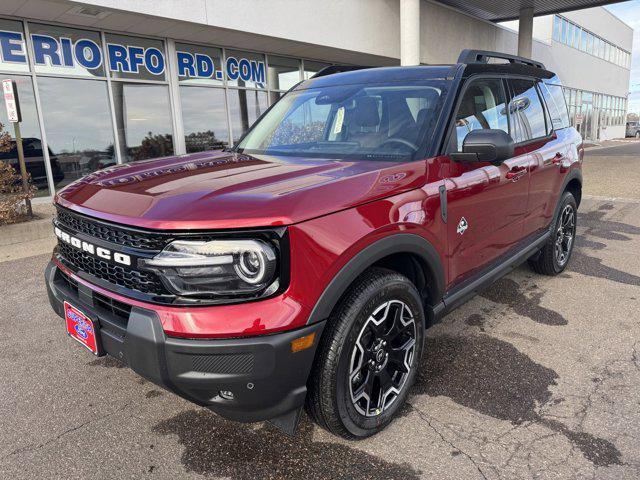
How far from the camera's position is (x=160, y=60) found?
11.1m

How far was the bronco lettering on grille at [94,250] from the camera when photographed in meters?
1.99

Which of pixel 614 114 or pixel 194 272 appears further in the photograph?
pixel 614 114

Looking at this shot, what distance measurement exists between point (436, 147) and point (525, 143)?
1338 mm

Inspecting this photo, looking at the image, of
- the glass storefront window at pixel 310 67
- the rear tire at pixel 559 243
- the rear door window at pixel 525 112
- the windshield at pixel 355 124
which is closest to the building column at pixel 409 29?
the glass storefront window at pixel 310 67

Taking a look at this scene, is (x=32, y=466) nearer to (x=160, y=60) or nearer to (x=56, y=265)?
(x=56, y=265)

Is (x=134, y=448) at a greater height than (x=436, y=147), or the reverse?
(x=436, y=147)

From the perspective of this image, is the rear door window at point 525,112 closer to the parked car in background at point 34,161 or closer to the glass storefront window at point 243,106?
the parked car in background at point 34,161

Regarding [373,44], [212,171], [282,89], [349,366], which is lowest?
[349,366]

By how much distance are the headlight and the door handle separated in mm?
2087

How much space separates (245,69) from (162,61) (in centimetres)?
250

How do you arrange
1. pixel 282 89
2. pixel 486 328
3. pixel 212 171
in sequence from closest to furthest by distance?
pixel 212 171, pixel 486 328, pixel 282 89

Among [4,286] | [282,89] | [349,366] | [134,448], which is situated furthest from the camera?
[282,89]

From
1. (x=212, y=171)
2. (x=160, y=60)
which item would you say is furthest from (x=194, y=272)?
(x=160, y=60)

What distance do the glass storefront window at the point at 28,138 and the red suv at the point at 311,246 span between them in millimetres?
8079
